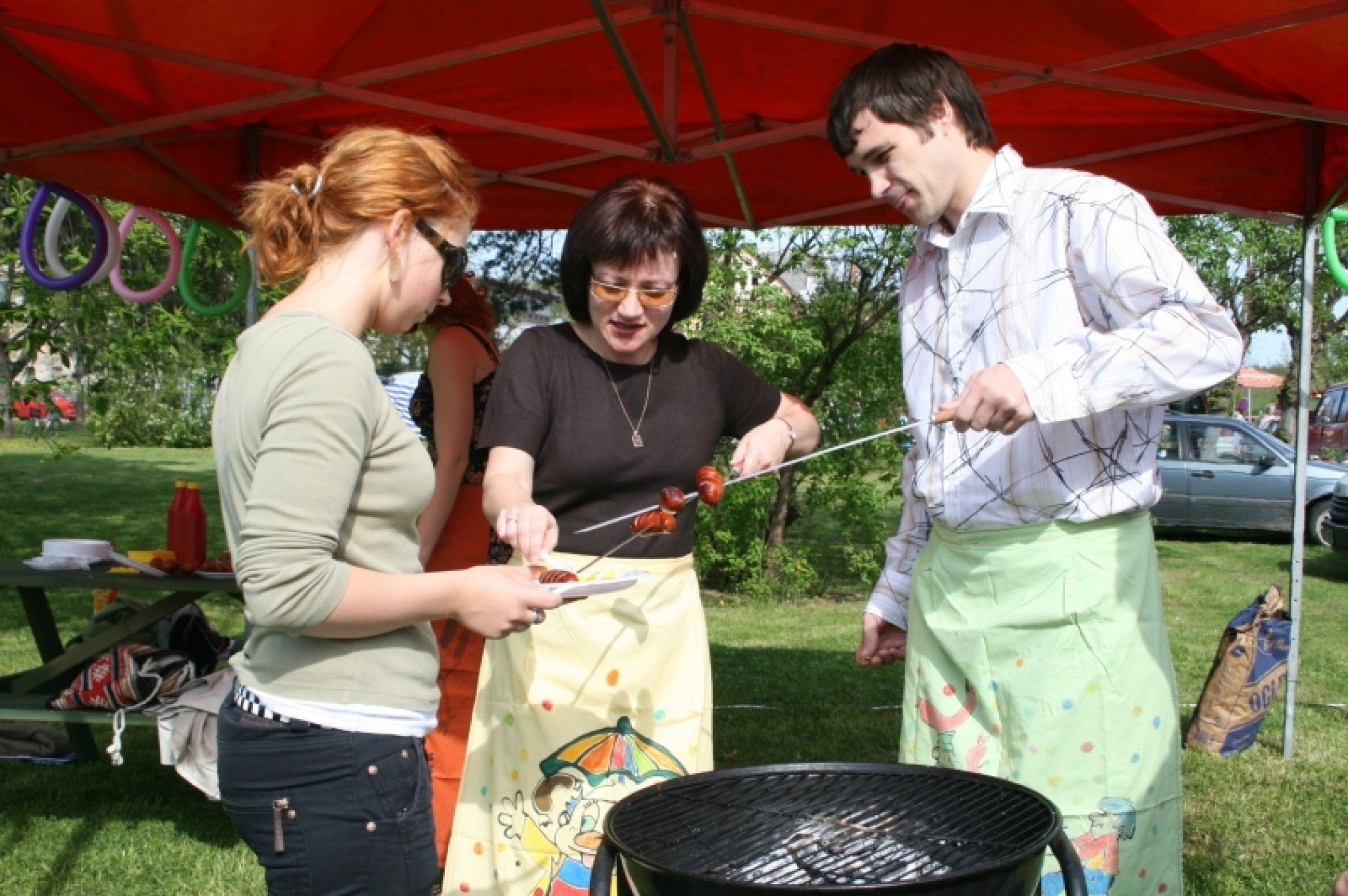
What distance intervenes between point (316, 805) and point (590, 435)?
3.52 ft

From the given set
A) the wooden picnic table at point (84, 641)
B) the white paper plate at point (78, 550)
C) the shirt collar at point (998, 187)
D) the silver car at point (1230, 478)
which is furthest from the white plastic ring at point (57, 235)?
the silver car at point (1230, 478)

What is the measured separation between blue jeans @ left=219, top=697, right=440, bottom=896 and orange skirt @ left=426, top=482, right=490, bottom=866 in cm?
186

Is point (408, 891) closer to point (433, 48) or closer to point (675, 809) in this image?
point (675, 809)

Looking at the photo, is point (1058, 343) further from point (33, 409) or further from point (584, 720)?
point (33, 409)

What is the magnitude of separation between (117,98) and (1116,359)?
350cm

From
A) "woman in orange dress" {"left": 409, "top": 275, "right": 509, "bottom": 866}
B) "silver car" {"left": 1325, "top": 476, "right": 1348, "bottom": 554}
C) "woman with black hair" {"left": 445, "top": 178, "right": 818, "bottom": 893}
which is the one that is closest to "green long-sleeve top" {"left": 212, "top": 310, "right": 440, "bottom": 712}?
"woman with black hair" {"left": 445, "top": 178, "right": 818, "bottom": 893}

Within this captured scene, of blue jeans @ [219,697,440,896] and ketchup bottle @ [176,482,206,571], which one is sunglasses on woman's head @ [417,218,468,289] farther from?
ketchup bottle @ [176,482,206,571]

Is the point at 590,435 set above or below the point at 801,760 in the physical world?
above

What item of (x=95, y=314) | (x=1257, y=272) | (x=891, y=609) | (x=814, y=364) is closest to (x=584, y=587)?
(x=891, y=609)

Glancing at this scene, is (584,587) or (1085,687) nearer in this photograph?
(584,587)

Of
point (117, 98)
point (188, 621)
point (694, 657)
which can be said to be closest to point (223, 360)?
point (188, 621)

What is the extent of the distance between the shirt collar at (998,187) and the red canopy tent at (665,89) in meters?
1.30

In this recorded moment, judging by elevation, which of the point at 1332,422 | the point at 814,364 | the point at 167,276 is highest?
the point at 167,276

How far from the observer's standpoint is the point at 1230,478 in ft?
47.3
